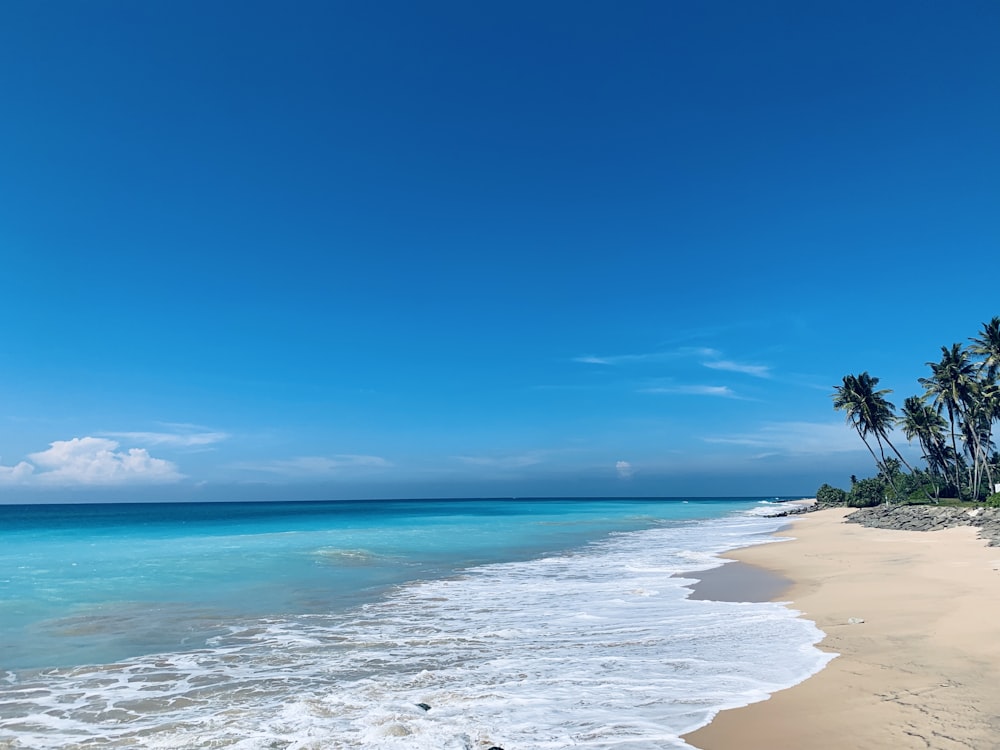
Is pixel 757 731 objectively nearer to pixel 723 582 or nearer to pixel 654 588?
pixel 654 588

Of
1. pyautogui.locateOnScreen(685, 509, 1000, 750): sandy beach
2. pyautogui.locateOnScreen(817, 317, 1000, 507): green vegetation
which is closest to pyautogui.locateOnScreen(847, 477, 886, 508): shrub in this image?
pyautogui.locateOnScreen(817, 317, 1000, 507): green vegetation

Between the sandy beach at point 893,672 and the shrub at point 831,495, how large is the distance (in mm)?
61961

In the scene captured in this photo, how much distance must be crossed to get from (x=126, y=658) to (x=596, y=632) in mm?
9195

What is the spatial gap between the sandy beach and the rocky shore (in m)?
12.8

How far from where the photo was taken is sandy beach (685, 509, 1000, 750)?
6570 millimetres

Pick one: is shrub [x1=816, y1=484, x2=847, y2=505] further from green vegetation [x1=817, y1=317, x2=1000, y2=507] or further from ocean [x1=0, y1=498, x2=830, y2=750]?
ocean [x1=0, y1=498, x2=830, y2=750]

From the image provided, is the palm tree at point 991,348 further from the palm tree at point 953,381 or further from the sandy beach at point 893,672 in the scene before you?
the sandy beach at point 893,672

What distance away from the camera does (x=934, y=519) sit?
35.2m

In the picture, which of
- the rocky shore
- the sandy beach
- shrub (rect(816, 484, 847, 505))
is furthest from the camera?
shrub (rect(816, 484, 847, 505))

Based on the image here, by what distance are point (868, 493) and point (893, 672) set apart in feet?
205

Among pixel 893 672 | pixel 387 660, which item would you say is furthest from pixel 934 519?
pixel 387 660

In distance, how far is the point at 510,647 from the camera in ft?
37.0

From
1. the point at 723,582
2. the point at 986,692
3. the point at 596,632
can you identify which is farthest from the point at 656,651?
the point at 723,582

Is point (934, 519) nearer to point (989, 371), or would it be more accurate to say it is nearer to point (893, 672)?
point (989, 371)
